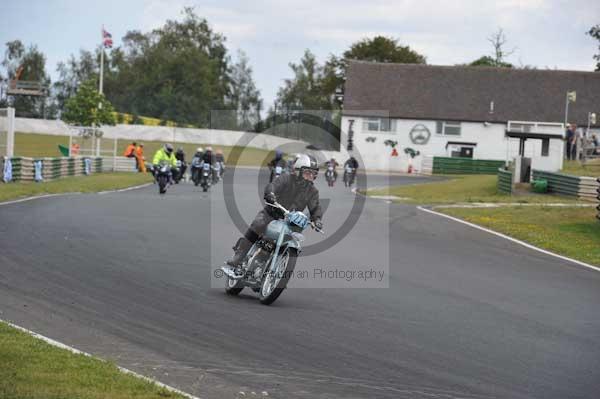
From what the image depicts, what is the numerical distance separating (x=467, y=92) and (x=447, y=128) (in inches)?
155

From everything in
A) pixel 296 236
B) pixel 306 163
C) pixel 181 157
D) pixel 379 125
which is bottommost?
pixel 296 236

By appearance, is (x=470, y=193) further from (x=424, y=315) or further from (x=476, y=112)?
(x=476, y=112)

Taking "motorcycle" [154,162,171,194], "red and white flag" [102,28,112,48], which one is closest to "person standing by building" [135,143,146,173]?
"red and white flag" [102,28,112,48]

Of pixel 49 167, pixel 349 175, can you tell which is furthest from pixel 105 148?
pixel 49 167

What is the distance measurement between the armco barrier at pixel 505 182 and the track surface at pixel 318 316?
18035 mm

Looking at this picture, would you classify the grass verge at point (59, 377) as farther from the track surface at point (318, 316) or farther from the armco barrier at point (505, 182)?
the armco barrier at point (505, 182)

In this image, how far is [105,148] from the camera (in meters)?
68.8

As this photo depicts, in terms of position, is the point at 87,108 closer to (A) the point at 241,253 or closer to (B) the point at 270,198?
(A) the point at 241,253

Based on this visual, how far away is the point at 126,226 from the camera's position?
1964 cm

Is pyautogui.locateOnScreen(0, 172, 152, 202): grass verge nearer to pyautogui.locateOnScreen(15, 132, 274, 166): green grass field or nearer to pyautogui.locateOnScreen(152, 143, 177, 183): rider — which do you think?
pyautogui.locateOnScreen(152, 143, 177, 183): rider

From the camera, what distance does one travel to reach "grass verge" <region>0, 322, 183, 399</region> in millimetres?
6594

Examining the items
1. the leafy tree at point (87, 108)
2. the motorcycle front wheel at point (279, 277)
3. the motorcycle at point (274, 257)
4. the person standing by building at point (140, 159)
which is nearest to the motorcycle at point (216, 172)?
the person standing by building at point (140, 159)

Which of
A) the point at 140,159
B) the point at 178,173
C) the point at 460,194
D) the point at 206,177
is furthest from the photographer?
the point at 140,159

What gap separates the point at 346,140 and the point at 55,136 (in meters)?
24.4
